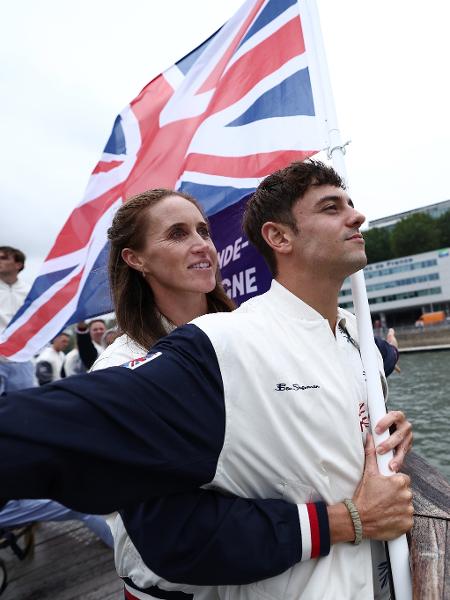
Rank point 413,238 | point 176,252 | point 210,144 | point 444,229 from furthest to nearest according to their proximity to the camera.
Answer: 1. point 444,229
2. point 413,238
3. point 210,144
4. point 176,252

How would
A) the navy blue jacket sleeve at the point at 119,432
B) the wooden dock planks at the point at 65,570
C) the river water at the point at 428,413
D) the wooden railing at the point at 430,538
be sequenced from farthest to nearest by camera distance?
the river water at the point at 428,413 → the wooden dock planks at the point at 65,570 → the wooden railing at the point at 430,538 → the navy blue jacket sleeve at the point at 119,432

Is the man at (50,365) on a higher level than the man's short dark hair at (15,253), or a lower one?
lower

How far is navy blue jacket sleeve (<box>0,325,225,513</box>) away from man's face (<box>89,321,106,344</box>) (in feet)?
19.6

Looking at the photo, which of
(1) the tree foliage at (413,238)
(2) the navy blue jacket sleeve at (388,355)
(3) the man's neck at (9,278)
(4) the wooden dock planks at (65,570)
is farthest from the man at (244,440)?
(1) the tree foliage at (413,238)

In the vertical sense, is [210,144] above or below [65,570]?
above

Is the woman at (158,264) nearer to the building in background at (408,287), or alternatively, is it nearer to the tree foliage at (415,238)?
the building in background at (408,287)

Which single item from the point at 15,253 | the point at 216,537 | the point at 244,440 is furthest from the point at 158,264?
the point at 15,253

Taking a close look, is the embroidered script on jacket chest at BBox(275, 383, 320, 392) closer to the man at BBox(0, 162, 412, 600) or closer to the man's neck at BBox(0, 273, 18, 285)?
the man at BBox(0, 162, 412, 600)

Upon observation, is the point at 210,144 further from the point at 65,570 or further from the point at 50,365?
the point at 50,365

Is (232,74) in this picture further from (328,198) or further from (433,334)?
(433,334)

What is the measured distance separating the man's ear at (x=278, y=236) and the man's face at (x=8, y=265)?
2.77 meters

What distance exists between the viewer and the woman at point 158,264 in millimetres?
1862

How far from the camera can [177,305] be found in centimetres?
195

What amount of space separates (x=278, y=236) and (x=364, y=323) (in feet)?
1.37
